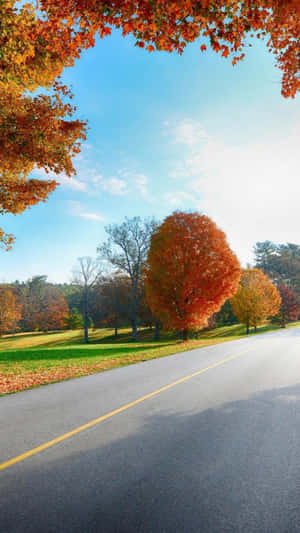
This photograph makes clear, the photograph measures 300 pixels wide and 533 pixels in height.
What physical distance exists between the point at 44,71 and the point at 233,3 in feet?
18.8

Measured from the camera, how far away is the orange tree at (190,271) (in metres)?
22.0

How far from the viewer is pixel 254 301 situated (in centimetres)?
3719

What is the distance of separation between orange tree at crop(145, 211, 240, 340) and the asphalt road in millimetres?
15063

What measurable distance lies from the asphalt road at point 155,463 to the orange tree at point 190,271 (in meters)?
15.1

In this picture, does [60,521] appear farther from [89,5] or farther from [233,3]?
[233,3]

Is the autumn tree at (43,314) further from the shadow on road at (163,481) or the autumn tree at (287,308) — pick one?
the shadow on road at (163,481)

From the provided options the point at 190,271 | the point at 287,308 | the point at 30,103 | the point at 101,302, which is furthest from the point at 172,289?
the point at 287,308

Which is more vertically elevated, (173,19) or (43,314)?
(173,19)

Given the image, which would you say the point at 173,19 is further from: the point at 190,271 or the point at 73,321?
the point at 73,321

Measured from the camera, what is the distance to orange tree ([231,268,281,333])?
3694cm

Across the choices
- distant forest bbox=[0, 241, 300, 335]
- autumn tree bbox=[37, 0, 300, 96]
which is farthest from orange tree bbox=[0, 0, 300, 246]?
distant forest bbox=[0, 241, 300, 335]

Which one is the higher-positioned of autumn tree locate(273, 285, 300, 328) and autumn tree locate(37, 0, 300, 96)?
autumn tree locate(37, 0, 300, 96)

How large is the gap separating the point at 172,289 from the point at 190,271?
6.84ft

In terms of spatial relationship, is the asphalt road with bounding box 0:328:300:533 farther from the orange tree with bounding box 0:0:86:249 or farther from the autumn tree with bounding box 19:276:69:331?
the autumn tree with bounding box 19:276:69:331
